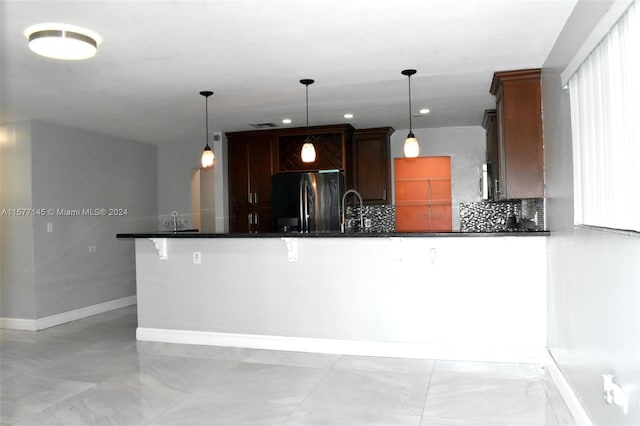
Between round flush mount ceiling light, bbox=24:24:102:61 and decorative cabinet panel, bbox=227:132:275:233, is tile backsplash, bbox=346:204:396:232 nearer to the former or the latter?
decorative cabinet panel, bbox=227:132:275:233

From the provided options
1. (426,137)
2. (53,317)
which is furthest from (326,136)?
(53,317)

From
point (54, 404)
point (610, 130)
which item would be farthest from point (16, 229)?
point (610, 130)

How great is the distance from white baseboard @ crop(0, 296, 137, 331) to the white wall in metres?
4.72

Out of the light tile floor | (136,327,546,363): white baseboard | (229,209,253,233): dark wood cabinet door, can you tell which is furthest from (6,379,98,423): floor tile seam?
(229,209,253,233): dark wood cabinet door

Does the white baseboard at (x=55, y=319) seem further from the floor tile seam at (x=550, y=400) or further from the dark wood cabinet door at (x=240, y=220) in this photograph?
the floor tile seam at (x=550, y=400)

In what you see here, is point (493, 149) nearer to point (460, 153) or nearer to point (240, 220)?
point (460, 153)

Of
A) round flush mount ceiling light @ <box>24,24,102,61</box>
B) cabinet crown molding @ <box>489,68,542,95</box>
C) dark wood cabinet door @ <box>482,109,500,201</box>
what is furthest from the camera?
dark wood cabinet door @ <box>482,109,500,201</box>

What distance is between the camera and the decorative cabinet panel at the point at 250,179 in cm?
683

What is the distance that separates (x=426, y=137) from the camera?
6988mm

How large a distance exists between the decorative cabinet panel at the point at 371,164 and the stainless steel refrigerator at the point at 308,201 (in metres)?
0.40

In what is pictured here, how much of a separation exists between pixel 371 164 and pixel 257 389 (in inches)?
154

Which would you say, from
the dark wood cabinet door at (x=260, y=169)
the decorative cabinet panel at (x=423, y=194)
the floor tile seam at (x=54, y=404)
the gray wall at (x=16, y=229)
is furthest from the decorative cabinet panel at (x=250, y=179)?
the floor tile seam at (x=54, y=404)

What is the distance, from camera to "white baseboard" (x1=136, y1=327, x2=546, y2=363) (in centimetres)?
402

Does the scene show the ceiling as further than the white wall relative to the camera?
No
